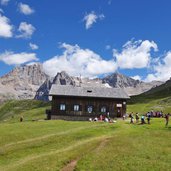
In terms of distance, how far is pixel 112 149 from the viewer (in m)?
44.8

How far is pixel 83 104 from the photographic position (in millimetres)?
91688

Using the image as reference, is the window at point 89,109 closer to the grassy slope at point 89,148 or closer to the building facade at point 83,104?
the building facade at point 83,104

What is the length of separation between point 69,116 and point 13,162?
46.7 m

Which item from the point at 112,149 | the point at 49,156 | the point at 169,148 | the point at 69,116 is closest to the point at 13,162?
the point at 49,156

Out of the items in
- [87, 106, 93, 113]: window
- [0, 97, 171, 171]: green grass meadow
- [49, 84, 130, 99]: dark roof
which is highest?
[49, 84, 130, 99]: dark roof

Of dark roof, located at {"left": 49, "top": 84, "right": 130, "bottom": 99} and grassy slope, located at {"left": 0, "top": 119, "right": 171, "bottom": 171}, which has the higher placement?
dark roof, located at {"left": 49, "top": 84, "right": 130, "bottom": 99}

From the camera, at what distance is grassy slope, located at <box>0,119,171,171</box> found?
39125 millimetres

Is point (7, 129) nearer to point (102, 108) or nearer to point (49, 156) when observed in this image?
point (49, 156)

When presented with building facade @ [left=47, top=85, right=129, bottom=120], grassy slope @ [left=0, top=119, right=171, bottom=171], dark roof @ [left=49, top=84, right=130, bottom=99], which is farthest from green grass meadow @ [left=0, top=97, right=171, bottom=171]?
dark roof @ [left=49, top=84, right=130, bottom=99]

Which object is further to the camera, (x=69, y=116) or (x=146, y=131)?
(x=69, y=116)

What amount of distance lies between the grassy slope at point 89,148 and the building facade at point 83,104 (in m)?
25.1

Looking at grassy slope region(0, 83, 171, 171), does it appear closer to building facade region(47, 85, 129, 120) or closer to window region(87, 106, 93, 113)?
building facade region(47, 85, 129, 120)

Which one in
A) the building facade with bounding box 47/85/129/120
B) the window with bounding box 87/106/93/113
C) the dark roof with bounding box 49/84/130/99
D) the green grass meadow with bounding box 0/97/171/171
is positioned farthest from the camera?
the window with bounding box 87/106/93/113

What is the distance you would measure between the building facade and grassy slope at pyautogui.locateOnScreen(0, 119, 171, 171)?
25.1 metres
